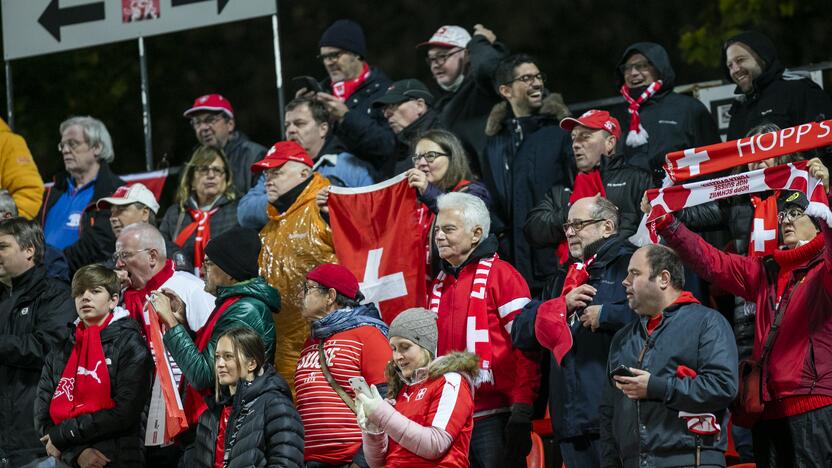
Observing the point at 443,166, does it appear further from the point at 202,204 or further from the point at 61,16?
the point at 61,16

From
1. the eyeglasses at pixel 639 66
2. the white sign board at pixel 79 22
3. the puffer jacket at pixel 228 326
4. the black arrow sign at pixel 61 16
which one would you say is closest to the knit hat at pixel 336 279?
the puffer jacket at pixel 228 326

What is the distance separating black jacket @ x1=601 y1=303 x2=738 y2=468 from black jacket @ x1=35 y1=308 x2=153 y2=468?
9.18 feet

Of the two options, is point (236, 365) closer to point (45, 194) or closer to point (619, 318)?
point (619, 318)

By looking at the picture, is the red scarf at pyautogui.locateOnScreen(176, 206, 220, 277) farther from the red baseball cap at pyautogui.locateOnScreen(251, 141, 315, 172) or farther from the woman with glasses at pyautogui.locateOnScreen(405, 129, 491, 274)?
the woman with glasses at pyautogui.locateOnScreen(405, 129, 491, 274)

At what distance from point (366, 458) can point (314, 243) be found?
2.24 m

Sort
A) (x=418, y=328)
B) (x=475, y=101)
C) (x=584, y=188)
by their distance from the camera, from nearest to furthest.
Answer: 1. (x=418, y=328)
2. (x=584, y=188)
3. (x=475, y=101)

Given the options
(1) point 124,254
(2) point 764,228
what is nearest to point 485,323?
(2) point 764,228

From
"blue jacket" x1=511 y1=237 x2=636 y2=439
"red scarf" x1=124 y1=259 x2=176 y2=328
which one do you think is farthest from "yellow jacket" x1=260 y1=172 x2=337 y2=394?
"blue jacket" x1=511 y1=237 x2=636 y2=439

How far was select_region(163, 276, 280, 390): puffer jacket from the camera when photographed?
7.40m

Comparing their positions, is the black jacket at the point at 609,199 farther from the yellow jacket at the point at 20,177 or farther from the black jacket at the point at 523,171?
the yellow jacket at the point at 20,177

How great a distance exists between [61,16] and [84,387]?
5390 mm

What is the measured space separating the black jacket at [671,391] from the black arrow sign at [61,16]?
7.22 m

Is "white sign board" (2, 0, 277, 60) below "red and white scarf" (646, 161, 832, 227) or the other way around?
the other way around

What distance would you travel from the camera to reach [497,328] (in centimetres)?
739
